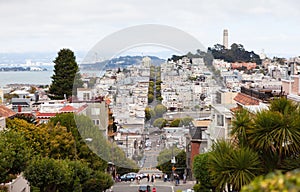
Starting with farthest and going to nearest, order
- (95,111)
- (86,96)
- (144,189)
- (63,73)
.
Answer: (63,73)
(144,189)
(86,96)
(95,111)

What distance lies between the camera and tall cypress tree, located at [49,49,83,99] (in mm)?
53562

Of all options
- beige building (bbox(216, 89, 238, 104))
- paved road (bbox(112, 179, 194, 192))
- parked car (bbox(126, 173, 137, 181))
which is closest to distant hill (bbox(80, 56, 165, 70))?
paved road (bbox(112, 179, 194, 192))

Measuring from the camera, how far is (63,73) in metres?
53.9

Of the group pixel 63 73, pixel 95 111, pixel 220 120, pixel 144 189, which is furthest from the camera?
pixel 63 73

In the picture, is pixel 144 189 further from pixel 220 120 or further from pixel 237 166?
pixel 237 166

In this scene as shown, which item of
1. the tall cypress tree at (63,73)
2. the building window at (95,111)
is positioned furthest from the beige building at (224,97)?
the tall cypress tree at (63,73)

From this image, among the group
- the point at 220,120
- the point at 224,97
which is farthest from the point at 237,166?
the point at 224,97

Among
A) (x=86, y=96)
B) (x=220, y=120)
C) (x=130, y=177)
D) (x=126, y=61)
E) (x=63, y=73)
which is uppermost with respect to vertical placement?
(x=63, y=73)

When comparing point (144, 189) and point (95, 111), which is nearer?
point (95, 111)

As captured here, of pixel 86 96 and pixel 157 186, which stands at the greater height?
pixel 86 96

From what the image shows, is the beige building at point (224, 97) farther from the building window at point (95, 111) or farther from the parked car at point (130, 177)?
the building window at point (95, 111)

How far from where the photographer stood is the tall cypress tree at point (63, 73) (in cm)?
5356

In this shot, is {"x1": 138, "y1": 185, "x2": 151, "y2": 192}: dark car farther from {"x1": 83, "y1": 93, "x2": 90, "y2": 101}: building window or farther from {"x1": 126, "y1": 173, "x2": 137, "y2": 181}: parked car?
{"x1": 83, "y1": 93, "x2": 90, "y2": 101}: building window

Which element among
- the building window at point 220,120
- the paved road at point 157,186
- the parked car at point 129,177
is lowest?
the paved road at point 157,186
